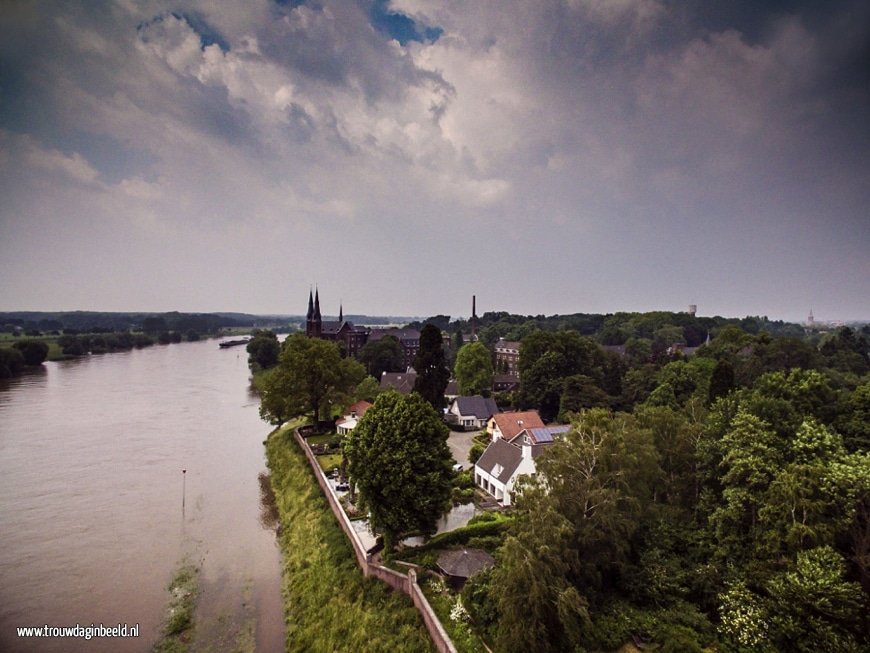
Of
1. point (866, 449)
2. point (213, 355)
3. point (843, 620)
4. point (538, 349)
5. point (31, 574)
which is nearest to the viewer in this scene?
point (843, 620)

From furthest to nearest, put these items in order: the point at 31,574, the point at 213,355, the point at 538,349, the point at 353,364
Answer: the point at 213,355 < the point at 538,349 < the point at 353,364 < the point at 31,574

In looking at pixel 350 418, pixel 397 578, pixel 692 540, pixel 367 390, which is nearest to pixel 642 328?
pixel 367 390

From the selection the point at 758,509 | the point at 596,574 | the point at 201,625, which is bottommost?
the point at 201,625

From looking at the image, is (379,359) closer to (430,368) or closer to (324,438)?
(430,368)

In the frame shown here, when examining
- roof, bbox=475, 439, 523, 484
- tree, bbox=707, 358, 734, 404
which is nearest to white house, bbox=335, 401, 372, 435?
roof, bbox=475, 439, 523, 484

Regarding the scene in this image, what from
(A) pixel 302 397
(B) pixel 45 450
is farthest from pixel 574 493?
(B) pixel 45 450

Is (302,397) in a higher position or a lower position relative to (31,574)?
higher

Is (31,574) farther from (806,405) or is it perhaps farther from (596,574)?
(806,405)
